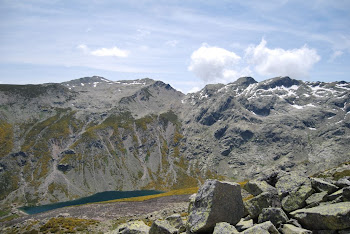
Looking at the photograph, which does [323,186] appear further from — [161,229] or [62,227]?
[62,227]

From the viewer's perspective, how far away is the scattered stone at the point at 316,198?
18656 mm

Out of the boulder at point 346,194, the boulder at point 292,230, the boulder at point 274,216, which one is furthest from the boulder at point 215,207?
the boulder at point 346,194

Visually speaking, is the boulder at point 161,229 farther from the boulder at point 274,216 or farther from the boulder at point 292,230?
the boulder at point 292,230

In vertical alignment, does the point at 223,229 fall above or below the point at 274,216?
below

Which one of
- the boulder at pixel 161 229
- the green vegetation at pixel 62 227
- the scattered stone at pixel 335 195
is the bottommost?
the green vegetation at pixel 62 227

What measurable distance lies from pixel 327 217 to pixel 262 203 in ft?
17.1

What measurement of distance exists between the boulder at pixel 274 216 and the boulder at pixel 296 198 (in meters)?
1.82

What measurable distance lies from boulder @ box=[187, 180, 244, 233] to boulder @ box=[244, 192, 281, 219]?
39.5 inches

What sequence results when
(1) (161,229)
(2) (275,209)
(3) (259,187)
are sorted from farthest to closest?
(3) (259,187)
(1) (161,229)
(2) (275,209)

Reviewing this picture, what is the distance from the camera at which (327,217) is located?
1547cm

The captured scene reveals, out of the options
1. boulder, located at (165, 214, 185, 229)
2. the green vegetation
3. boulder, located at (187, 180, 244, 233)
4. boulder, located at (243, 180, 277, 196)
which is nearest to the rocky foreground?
boulder, located at (187, 180, 244, 233)

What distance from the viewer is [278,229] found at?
671 inches

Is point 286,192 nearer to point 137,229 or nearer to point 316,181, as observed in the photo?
point 316,181


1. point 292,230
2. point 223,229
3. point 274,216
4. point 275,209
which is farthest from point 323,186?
point 223,229
